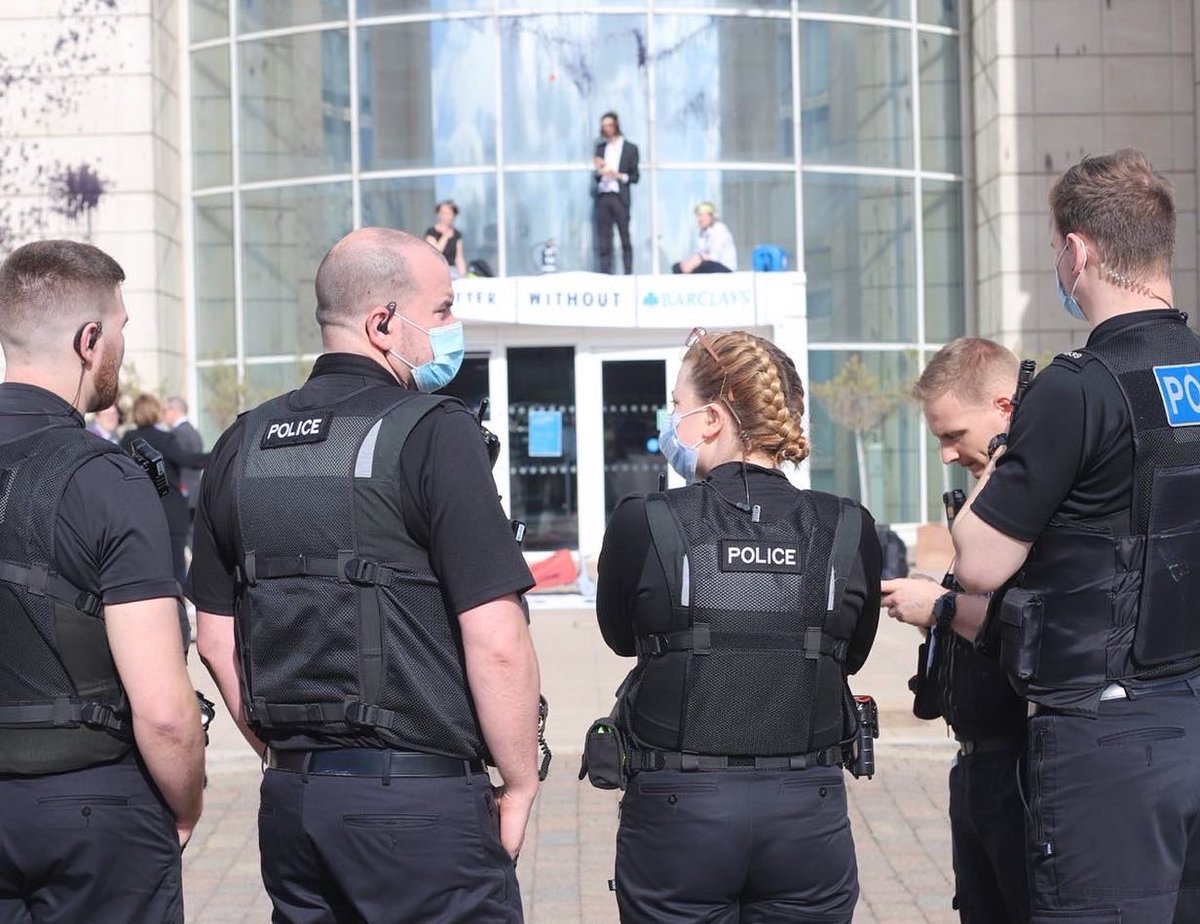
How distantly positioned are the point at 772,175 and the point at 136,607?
2030cm

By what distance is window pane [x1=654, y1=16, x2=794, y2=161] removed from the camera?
2241 cm

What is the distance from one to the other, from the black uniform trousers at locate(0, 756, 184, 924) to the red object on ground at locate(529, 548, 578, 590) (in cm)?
1344

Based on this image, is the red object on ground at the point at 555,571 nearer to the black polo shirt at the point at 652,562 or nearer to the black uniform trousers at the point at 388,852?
the black polo shirt at the point at 652,562

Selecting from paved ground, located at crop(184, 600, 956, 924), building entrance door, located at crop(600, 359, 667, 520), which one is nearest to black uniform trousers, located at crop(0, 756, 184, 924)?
paved ground, located at crop(184, 600, 956, 924)

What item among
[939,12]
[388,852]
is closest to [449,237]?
[939,12]

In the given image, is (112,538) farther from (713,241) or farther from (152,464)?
(713,241)

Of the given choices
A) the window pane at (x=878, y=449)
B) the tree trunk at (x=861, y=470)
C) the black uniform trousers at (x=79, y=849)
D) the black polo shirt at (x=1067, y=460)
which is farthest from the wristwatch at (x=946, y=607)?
the window pane at (x=878, y=449)

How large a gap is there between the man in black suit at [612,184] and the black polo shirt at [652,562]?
17.5 metres

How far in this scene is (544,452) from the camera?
1930cm

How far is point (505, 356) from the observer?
18922 millimetres

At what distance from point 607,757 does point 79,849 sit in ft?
3.75

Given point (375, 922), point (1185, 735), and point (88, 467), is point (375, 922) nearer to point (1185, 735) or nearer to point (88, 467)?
point (88, 467)

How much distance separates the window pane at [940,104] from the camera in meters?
23.8

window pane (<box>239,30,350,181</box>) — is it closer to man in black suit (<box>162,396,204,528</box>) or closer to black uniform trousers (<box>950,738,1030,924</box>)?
man in black suit (<box>162,396,204,528</box>)
